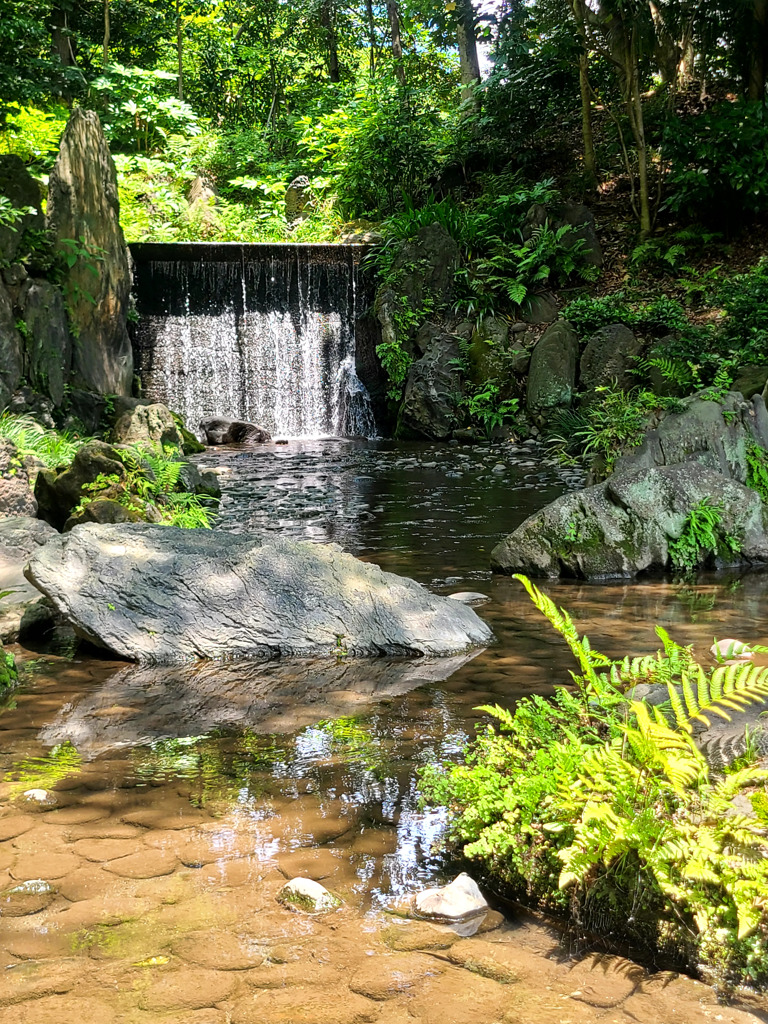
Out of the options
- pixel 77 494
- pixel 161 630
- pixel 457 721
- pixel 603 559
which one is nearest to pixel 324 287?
pixel 77 494

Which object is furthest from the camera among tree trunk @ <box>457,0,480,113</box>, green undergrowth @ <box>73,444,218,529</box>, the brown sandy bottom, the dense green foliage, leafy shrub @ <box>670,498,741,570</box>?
tree trunk @ <box>457,0,480,113</box>

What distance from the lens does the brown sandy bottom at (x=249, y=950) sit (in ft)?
6.20

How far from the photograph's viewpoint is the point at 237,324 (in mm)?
15898

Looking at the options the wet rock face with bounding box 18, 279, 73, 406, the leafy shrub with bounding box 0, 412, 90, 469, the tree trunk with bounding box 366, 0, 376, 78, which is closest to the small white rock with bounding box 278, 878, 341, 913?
the leafy shrub with bounding box 0, 412, 90, 469

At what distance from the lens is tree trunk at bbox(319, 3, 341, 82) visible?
25234 millimetres

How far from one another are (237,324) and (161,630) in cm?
1222

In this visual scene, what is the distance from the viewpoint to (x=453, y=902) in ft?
7.46

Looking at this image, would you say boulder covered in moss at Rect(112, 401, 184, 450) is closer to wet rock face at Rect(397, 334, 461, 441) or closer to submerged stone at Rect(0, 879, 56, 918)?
wet rock face at Rect(397, 334, 461, 441)

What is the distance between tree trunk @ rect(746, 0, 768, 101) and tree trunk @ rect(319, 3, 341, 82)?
46.9 feet

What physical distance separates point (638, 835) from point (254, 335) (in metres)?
14.8

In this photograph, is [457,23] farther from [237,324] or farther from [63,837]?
[63,837]

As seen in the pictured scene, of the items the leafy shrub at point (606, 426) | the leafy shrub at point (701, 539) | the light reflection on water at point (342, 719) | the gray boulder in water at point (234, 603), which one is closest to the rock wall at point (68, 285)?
the light reflection on water at point (342, 719)

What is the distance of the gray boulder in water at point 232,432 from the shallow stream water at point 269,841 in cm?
1009

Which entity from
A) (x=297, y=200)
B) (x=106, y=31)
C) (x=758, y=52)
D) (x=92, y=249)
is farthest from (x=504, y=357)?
(x=106, y=31)
